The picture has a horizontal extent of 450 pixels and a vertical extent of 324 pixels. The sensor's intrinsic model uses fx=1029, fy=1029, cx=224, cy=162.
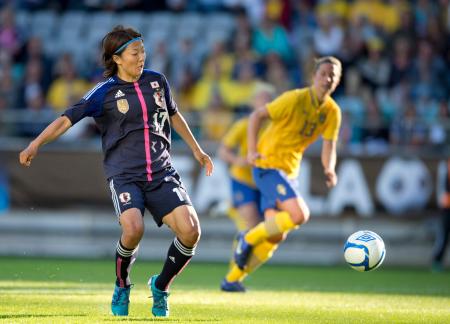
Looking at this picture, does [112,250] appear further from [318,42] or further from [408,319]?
[408,319]

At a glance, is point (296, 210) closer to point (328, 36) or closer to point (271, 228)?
point (271, 228)

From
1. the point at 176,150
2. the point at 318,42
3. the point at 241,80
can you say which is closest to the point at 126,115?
the point at 176,150

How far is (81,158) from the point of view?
60.2 feet

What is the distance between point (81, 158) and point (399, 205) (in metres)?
5.68

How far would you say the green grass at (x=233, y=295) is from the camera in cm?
890

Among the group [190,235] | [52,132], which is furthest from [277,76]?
[52,132]

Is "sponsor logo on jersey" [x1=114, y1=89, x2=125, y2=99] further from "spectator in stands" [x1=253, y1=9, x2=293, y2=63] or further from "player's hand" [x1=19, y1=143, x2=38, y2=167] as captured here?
"spectator in stands" [x1=253, y1=9, x2=293, y2=63]

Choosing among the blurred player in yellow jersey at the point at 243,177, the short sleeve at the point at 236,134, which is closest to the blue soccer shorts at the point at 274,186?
the blurred player in yellow jersey at the point at 243,177

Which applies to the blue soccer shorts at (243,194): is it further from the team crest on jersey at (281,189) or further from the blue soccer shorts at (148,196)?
the blue soccer shorts at (148,196)

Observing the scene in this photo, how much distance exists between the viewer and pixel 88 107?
29.0 feet

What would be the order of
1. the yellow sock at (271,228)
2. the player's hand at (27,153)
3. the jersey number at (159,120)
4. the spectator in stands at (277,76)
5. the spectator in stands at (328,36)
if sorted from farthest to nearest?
1. the spectator in stands at (328,36)
2. the spectator in stands at (277,76)
3. the yellow sock at (271,228)
4. the jersey number at (159,120)
5. the player's hand at (27,153)

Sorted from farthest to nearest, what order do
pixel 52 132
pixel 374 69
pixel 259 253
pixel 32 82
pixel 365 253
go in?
pixel 32 82 → pixel 374 69 → pixel 259 253 → pixel 365 253 → pixel 52 132

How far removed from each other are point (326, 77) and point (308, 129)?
0.76 metres

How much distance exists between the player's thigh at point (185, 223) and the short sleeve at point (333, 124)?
138 inches
